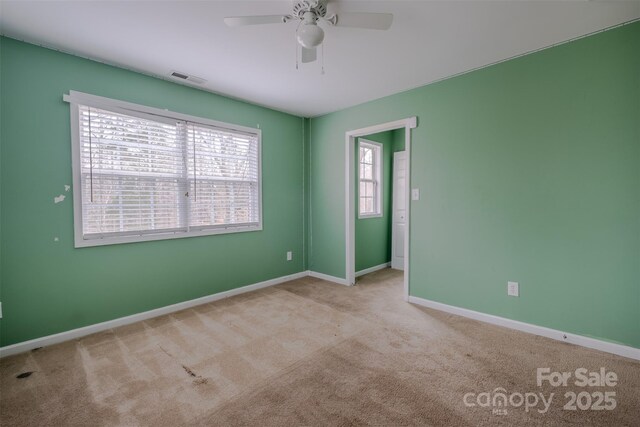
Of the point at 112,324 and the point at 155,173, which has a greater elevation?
the point at 155,173

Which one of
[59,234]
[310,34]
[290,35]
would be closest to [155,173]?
[59,234]

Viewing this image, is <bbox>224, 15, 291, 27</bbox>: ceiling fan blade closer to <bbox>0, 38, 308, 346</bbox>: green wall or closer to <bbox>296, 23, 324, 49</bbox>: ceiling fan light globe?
<bbox>296, 23, 324, 49</bbox>: ceiling fan light globe

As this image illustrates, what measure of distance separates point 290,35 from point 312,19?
443mm

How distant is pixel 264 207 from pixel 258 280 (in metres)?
Result: 1.04

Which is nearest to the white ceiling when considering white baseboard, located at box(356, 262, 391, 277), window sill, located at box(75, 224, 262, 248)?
window sill, located at box(75, 224, 262, 248)

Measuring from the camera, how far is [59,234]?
2.49 m

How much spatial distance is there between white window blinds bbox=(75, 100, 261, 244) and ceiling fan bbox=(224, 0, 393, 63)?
1.74m

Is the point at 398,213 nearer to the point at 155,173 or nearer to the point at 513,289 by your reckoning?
the point at 513,289

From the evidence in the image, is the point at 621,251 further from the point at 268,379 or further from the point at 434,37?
the point at 268,379

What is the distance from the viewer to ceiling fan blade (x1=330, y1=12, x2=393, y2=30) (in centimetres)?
172

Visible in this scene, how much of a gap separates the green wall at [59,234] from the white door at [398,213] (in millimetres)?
3034

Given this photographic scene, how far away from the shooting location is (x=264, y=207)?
4055 mm

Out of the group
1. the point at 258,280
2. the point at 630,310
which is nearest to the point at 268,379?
the point at 258,280

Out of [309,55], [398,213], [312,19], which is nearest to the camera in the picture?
[312,19]
